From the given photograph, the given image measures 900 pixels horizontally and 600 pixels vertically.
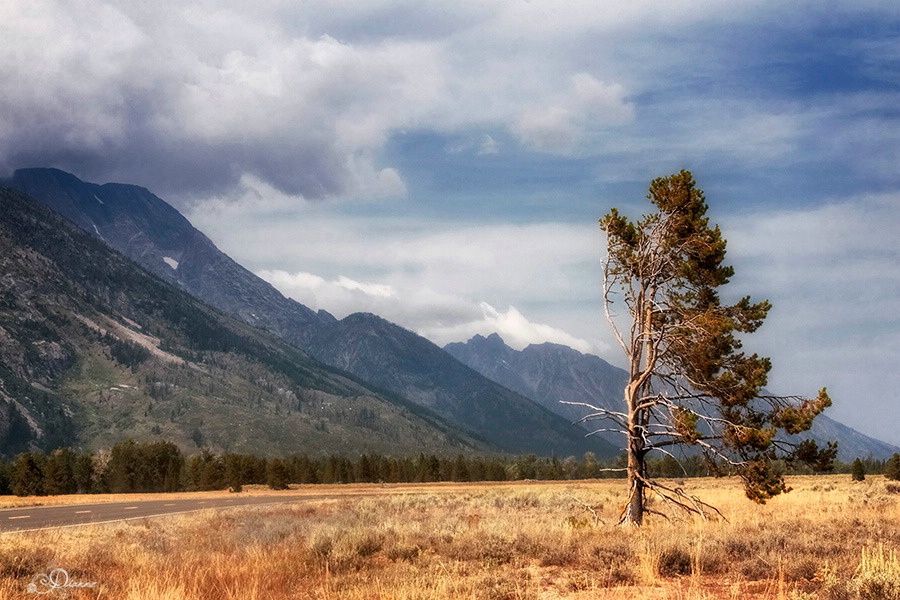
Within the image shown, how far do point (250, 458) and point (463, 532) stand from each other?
78.8m

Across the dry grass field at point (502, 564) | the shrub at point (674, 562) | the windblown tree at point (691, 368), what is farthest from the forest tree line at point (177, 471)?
the shrub at point (674, 562)

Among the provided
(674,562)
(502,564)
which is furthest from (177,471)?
(674,562)

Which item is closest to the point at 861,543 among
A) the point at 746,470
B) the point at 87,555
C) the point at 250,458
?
the point at 746,470

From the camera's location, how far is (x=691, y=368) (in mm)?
19219

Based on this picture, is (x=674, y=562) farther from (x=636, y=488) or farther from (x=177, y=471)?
(x=177, y=471)

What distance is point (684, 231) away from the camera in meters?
19.5

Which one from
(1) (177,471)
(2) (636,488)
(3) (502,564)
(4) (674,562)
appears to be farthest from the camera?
(1) (177,471)

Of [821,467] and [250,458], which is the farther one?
[250,458]

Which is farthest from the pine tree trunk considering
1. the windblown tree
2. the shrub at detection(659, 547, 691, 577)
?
the shrub at detection(659, 547, 691, 577)

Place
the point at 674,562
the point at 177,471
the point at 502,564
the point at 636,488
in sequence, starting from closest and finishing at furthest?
the point at 674,562, the point at 502,564, the point at 636,488, the point at 177,471

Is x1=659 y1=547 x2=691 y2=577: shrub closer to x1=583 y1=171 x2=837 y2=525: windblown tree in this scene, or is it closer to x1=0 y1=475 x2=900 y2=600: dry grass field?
x1=0 y1=475 x2=900 y2=600: dry grass field

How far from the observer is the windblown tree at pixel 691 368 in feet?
58.8

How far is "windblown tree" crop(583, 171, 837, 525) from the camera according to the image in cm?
1792

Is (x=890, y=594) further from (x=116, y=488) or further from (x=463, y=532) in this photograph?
(x=116, y=488)
